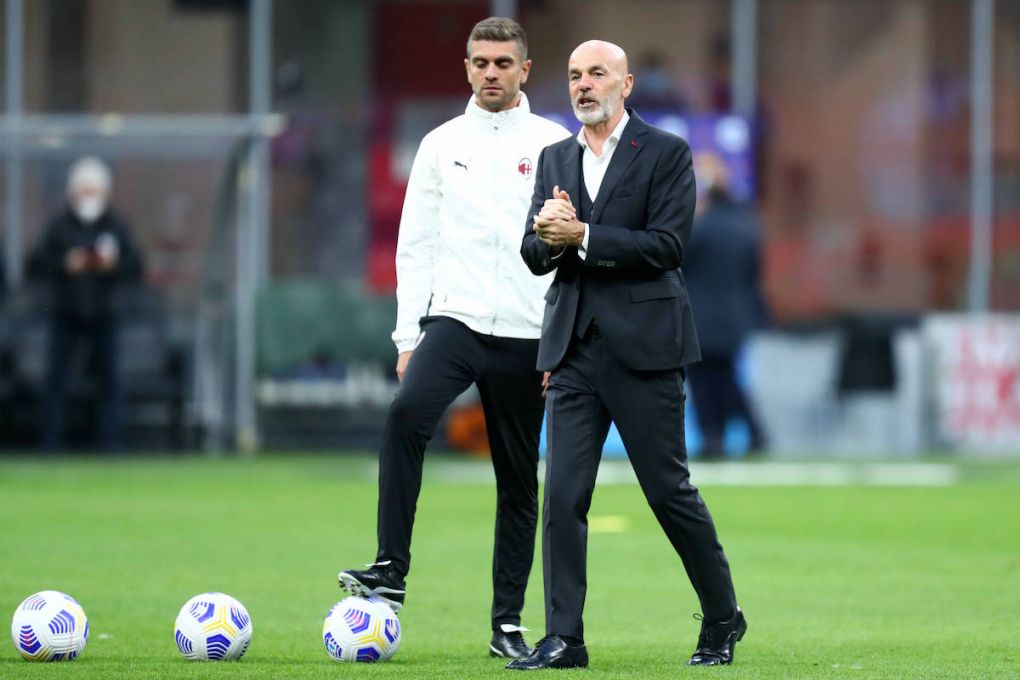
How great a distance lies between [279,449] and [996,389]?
7.33m

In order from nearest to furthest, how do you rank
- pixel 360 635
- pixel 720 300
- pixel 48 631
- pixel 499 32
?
1. pixel 48 631
2. pixel 360 635
3. pixel 499 32
4. pixel 720 300

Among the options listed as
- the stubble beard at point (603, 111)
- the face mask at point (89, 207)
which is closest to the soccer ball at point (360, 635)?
the stubble beard at point (603, 111)

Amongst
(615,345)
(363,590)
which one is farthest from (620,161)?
(363,590)

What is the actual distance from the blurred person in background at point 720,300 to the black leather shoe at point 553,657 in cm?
1171

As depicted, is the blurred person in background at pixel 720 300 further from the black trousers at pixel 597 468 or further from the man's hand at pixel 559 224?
the man's hand at pixel 559 224

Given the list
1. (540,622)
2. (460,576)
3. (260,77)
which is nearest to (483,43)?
(540,622)

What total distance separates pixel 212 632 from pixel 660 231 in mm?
2142

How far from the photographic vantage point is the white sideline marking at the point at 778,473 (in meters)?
17.1

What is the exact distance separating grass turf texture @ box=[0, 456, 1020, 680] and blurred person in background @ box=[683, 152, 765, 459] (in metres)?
2.37

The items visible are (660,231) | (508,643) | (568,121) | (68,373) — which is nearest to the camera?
(660,231)

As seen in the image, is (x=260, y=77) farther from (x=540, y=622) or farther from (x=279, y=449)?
(x=540, y=622)

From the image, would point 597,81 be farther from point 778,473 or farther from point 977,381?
point 977,381

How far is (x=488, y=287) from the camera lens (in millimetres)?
7758

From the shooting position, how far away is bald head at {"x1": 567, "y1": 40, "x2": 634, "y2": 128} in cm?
703
